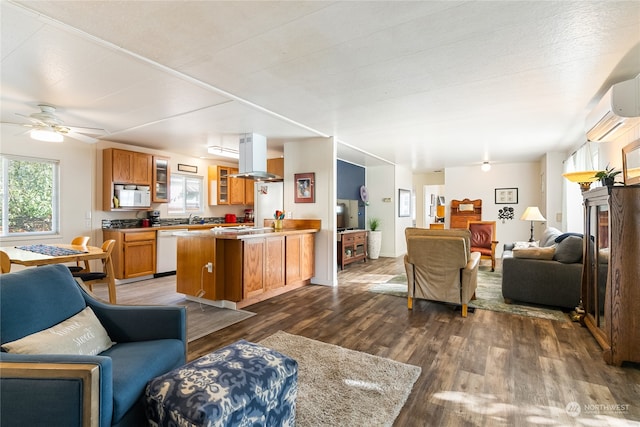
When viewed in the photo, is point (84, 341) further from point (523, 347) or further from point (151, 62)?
point (523, 347)

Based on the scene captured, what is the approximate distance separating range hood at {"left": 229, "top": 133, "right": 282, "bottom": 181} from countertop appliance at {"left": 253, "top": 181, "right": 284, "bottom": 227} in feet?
2.41

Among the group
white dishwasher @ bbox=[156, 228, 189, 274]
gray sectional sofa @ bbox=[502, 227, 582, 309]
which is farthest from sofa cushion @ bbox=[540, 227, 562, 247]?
white dishwasher @ bbox=[156, 228, 189, 274]

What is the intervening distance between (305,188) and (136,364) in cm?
388

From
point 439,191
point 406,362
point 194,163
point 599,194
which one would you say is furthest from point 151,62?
point 439,191

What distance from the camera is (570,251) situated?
3.52m

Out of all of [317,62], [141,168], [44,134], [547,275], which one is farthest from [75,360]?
[141,168]

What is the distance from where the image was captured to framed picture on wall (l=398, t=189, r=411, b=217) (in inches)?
315

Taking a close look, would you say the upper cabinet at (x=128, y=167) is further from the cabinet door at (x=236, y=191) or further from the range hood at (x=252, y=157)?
the range hood at (x=252, y=157)

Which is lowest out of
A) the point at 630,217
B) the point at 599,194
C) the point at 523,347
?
the point at 523,347

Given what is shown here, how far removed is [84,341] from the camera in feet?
4.96

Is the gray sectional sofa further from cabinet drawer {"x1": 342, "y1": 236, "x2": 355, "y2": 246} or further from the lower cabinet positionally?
the lower cabinet

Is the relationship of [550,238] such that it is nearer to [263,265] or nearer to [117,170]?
[263,265]

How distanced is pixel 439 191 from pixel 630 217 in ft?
32.6

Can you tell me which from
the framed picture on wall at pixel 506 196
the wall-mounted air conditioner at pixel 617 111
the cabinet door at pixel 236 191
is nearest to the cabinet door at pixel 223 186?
the cabinet door at pixel 236 191
